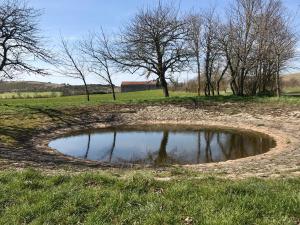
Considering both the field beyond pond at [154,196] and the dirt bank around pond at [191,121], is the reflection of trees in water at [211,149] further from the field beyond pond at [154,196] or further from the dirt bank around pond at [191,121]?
the field beyond pond at [154,196]

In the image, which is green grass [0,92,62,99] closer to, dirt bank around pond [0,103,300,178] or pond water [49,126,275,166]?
dirt bank around pond [0,103,300,178]

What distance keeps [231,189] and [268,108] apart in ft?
59.4

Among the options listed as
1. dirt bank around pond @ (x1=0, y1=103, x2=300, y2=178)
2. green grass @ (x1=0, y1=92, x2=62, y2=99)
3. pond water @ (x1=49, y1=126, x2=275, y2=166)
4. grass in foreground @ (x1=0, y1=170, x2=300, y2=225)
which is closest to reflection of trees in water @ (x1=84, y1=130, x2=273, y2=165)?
pond water @ (x1=49, y1=126, x2=275, y2=166)

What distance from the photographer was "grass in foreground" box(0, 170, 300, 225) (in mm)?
5352

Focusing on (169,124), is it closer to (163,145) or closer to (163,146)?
(163,145)

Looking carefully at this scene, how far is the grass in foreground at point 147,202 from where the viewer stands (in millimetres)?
5352

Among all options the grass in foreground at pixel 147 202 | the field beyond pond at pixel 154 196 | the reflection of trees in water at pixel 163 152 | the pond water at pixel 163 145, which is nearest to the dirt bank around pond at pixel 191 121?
the pond water at pixel 163 145

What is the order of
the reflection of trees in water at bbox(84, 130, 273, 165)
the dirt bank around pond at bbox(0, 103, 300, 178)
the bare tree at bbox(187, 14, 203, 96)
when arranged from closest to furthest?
the reflection of trees in water at bbox(84, 130, 273, 165)
the dirt bank around pond at bbox(0, 103, 300, 178)
the bare tree at bbox(187, 14, 203, 96)

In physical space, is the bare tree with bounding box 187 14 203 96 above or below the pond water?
above

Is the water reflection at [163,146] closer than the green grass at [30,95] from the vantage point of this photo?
Yes

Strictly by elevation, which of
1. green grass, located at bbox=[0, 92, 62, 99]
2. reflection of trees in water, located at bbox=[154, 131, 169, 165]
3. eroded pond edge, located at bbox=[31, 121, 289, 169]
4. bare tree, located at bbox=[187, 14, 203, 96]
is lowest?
reflection of trees in water, located at bbox=[154, 131, 169, 165]

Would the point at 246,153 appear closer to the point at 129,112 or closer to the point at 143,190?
the point at 143,190

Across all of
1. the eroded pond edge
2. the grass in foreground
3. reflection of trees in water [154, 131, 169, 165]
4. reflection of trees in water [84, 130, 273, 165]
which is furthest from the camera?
the eroded pond edge

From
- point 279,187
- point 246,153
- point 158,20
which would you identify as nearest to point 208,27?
point 158,20
